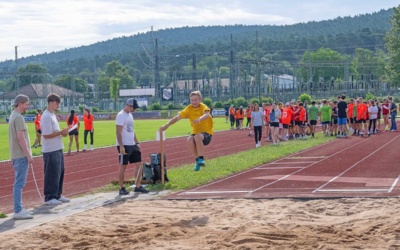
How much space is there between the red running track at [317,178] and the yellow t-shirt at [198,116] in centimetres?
118

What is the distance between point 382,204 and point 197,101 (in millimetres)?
4330

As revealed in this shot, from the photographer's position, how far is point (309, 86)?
3445 inches

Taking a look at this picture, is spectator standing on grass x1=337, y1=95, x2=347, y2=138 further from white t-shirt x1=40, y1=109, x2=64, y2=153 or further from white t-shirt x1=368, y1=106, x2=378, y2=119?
white t-shirt x1=40, y1=109, x2=64, y2=153

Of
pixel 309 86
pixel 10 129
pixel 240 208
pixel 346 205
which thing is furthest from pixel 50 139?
pixel 309 86

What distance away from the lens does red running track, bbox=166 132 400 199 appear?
1368cm

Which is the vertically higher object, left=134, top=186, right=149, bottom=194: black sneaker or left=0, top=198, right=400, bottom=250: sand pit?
left=0, top=198, right=400, bottom=250: sand pit

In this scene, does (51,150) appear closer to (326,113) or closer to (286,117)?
(286,117)

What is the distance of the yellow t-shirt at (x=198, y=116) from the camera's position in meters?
14.6

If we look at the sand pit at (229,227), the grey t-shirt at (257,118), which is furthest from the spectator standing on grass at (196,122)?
the grey t-shirt at (257,118)

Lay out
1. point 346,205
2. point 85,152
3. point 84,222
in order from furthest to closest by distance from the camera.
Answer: point 85,152 → point 346,205 → point 84,222

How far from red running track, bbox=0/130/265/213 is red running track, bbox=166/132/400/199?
3.19 metres

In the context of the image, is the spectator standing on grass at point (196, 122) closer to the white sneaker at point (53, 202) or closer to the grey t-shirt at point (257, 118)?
the white sneaker at point (53, 202)

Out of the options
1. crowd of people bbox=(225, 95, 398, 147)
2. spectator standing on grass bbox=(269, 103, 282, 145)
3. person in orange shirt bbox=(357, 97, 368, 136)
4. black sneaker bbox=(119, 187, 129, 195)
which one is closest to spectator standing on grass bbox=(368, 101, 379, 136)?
crowd of people bbox=(225, 95, 398, 147)

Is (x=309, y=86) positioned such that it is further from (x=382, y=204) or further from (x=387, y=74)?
(x=382, y=204)
